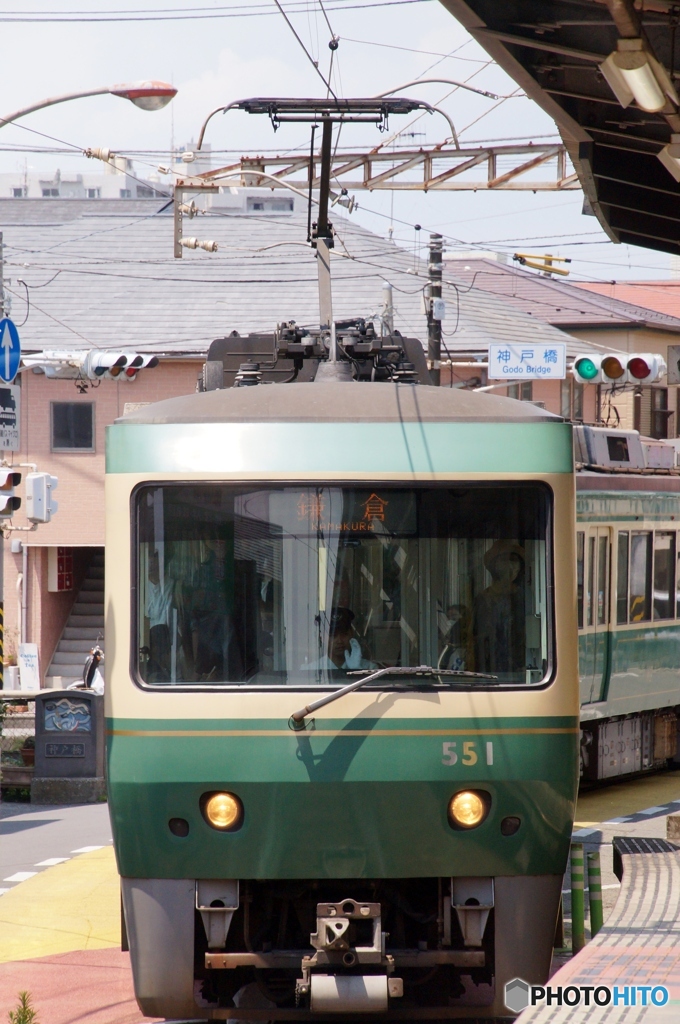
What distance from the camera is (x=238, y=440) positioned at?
21.4ft

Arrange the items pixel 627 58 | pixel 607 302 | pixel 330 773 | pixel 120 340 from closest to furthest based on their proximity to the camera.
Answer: pixel 627 58 < pixel 330 773 < pixel 120 340 < pixel 607 302

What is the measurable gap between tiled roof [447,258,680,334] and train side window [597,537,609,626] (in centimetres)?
2068

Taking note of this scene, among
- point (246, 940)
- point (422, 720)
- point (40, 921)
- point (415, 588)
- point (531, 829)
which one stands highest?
point (415, 588)

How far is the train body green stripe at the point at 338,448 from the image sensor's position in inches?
256

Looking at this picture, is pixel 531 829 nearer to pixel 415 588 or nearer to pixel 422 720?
pixel 422 720

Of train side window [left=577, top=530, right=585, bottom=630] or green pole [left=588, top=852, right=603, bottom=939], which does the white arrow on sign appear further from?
train side window [left=577, top=530, right=585, bottom=630]

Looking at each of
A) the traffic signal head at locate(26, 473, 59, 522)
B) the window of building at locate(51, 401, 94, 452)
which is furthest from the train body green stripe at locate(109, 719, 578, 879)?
the window of building at locate(51, 401, 94, 452)

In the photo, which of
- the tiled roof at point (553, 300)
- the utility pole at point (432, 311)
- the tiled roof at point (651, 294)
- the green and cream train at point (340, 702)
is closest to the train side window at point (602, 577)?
the utility pole at point (432, 311)

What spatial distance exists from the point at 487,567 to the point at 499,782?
0.99m

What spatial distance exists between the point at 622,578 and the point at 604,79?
787 cm

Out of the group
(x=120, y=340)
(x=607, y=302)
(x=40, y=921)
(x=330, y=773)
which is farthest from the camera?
(x=607, y=302)

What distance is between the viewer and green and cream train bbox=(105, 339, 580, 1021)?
624 centimetres

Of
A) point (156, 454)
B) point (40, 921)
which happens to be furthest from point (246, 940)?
point (40, 921)

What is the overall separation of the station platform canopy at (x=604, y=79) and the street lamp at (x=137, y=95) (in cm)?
400
